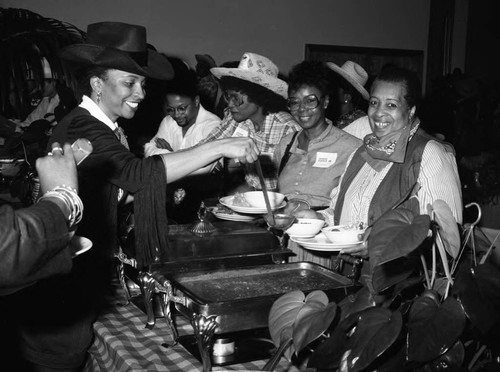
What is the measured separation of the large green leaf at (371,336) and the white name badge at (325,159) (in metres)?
1.53

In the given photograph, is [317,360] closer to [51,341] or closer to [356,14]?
[51,341]

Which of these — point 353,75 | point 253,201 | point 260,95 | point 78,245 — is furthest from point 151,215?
point 353,75

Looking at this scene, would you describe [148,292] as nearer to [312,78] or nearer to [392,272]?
[392,272]

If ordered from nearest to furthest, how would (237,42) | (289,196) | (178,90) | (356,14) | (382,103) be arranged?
(382,103), (289,196), (178,90), (237,42), (356,14)

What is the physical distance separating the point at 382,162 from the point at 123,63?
0.97 m

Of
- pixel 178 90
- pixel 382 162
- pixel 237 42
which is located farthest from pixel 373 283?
pixel 237 42

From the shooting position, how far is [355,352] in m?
0.95

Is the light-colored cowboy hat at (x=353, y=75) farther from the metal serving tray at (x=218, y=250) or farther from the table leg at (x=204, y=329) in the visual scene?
the table leg at (x=204, y=329)

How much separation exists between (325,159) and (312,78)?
0.41 metres

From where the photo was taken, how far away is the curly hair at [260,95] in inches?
125

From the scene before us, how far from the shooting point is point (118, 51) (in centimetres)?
188

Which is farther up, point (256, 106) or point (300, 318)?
point (256, 106)

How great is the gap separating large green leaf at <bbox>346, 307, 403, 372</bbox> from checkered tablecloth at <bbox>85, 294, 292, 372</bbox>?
0.47 metres

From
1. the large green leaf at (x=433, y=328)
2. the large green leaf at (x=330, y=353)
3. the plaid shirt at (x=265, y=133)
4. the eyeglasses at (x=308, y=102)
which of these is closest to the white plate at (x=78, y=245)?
the large green leaf at (x=330, y=353)
